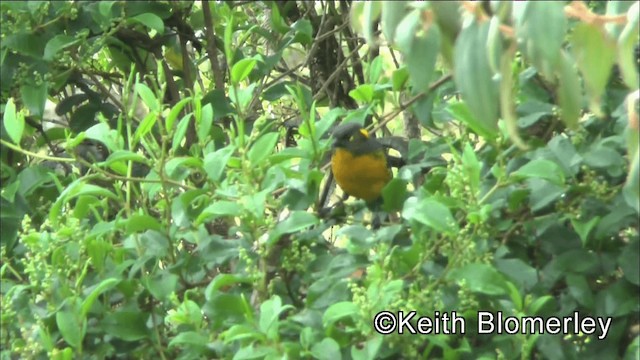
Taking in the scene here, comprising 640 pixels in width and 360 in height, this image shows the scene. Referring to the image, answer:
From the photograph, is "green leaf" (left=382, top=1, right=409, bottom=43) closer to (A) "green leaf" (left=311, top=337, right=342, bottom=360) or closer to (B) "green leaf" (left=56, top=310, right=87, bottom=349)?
(A) "green leaf" (left=311, top=337, right=342, bottom=360)

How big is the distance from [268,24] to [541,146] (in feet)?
5.09

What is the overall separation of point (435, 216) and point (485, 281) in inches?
5.9

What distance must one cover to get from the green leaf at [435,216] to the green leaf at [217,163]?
1.26 feet

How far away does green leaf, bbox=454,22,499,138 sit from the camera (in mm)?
1042

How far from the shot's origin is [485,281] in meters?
2.10

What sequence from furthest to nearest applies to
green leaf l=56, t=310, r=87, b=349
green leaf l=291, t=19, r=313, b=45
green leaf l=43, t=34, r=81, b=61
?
green leaf l=291, t=19, r=313, b=45 < green leaf l=43, t=34, r=81, b=61 < green leaf l=56, t=310, r=87, b=349

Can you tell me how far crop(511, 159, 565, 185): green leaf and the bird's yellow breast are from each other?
3.77 ft

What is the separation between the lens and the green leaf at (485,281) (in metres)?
2.09

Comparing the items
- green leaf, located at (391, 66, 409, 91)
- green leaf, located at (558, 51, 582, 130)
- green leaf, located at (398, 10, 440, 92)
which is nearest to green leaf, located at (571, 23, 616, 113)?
green leaf, located at (558, 51, 582, 130)

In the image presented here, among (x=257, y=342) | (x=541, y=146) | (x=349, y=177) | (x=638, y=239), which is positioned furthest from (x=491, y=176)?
(x=349, y=177)

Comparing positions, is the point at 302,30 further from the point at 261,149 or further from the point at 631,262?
the point at 631,262

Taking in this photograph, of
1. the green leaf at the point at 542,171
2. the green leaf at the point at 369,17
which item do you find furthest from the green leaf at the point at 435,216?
the green leaf at the point at 369,17

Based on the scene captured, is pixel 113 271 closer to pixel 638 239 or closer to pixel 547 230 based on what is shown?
pixel 547 230

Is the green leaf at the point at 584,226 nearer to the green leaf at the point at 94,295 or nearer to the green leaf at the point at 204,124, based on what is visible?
the green leaf at the point at 204,124
